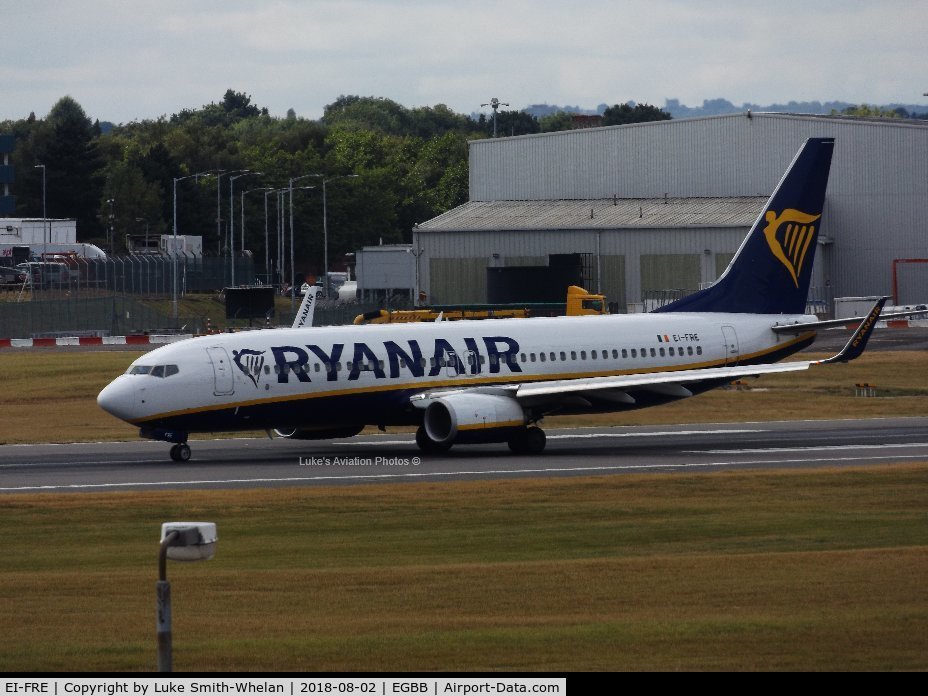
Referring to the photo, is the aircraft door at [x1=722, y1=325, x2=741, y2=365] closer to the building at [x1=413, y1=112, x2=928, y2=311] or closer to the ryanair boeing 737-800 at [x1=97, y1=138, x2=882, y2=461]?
the ryanair boeing 737-800 at [x1=97, y1=138, x2=882, y2=461]

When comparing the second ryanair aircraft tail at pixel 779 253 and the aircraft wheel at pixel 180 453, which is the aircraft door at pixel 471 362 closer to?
the aircraft wheel at pixel 180 453

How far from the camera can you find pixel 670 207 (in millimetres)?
126562

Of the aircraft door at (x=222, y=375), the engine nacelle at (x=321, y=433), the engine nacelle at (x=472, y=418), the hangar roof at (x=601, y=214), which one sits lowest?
the engine nacelle at (x=321, y=433)

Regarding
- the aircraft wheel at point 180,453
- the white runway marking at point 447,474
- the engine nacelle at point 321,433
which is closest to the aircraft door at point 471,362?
the engine nacelle at point 321,433

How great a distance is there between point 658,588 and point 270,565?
7829mm

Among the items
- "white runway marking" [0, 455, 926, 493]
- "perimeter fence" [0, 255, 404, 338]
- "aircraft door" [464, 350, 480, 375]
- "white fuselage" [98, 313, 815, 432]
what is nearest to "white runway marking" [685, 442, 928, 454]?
"white runway marking" [0, 455, 926, 493]

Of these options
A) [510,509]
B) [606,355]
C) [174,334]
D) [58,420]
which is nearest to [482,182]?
[174,334]

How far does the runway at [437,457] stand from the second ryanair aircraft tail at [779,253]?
183 inches

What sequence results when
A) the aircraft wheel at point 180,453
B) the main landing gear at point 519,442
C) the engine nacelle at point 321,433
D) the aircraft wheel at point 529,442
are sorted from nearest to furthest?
the aircraft wheel at point 180,453, the main landing gear at point 519,442, the aircraft wheel at point 529,442, the engine nacelle at point 321,433

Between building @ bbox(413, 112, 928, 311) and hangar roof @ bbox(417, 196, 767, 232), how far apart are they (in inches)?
6.7

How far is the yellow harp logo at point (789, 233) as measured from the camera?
60.0 metres

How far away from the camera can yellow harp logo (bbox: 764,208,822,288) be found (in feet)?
197

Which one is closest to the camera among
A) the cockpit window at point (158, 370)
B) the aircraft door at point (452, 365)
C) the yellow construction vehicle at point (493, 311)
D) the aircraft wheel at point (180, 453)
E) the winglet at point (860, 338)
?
the cockpit window at point (158, 370)

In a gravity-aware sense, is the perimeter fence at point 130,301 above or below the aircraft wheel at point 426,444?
above
